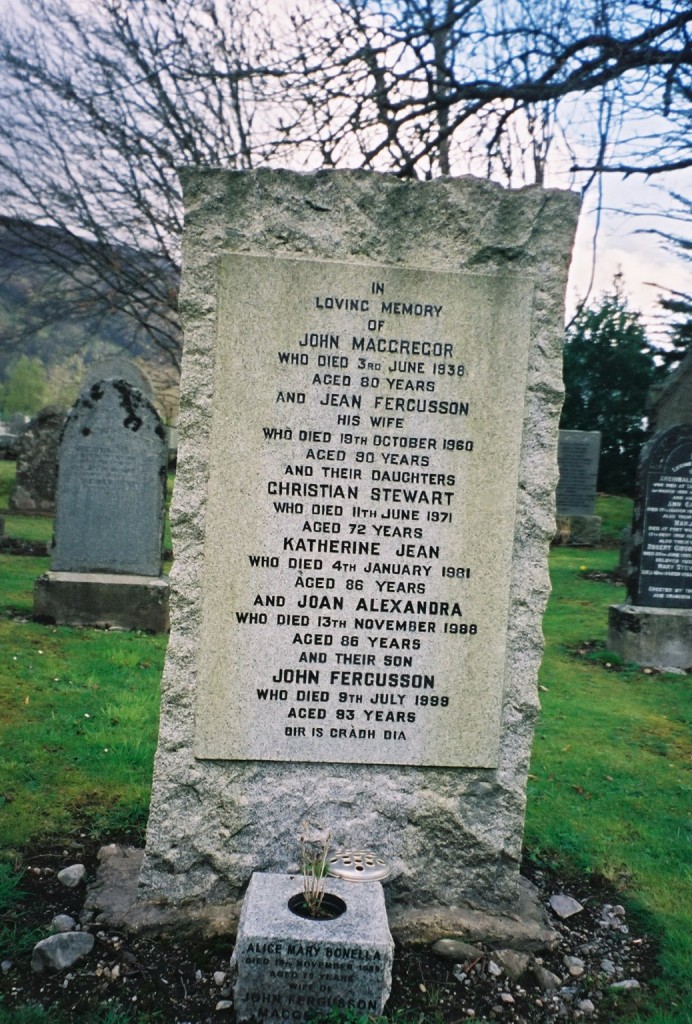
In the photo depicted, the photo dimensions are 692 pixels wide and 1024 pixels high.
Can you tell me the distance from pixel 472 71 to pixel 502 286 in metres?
5.23

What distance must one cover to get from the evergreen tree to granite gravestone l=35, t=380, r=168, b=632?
1464 cm

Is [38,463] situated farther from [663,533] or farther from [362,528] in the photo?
[362,528]

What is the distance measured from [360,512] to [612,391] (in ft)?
61.3

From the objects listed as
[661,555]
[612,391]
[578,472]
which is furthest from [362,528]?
[612,391]

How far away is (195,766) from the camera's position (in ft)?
9.89

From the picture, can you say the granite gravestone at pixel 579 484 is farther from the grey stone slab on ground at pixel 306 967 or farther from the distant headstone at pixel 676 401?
the grey stone slab on ground at pixel 306 967

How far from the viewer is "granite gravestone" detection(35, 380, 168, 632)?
7270 millimetres

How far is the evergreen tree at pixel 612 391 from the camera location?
1997 cm

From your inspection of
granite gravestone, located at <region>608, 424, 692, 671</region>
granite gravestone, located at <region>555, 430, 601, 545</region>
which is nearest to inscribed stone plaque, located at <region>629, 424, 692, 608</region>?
granite gravestone, located at <region>608, 424, 692, 671</region>

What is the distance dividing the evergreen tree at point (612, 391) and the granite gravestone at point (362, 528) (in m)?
17.6

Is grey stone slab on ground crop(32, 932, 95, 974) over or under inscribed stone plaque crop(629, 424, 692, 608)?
under

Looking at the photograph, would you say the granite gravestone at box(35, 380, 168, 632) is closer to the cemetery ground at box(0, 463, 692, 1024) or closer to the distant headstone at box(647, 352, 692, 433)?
the cemetery ground at box(0, 463, 692, 1024)

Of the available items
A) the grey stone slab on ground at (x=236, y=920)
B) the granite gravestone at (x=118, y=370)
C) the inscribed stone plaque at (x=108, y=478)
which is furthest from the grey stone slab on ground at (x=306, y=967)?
the granite gravestone at (x=118, y=370)

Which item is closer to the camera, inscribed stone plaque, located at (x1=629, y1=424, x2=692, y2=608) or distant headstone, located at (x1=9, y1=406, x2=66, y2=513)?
inscribed stone plaque, located at (x1=629, y1=424, x2=692, y2=608)
